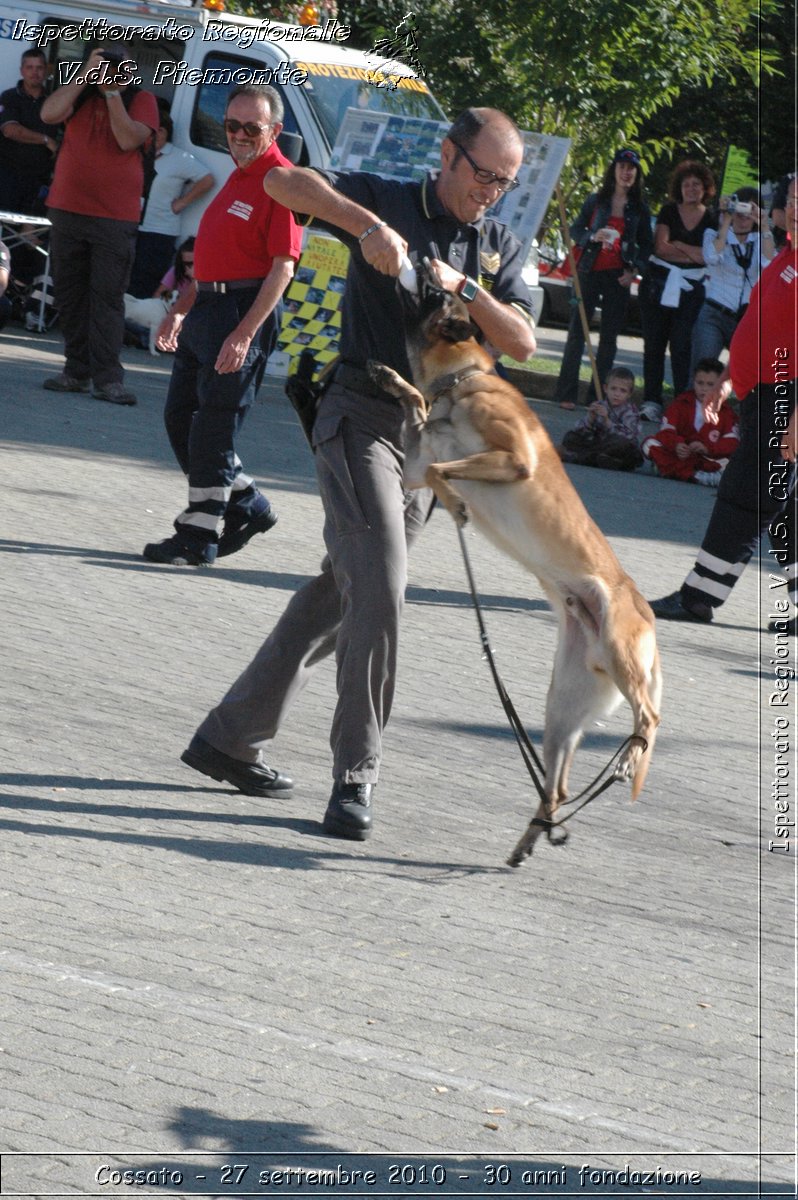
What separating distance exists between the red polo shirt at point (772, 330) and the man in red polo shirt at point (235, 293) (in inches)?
98.4

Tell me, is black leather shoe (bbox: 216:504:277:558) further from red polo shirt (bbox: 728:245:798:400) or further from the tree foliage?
the tree foliage

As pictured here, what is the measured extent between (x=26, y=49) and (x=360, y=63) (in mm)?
3434

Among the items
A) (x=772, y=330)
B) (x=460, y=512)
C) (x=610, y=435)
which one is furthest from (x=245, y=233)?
(x=610, y=435)

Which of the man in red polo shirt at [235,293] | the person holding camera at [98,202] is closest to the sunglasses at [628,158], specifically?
the person holding camera at [98,202]

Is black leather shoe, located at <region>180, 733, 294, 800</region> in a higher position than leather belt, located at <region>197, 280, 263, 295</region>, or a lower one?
lower

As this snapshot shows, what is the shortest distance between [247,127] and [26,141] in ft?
27.9

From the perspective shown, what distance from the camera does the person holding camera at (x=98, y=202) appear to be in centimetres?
1192

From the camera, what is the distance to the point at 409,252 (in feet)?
16.1

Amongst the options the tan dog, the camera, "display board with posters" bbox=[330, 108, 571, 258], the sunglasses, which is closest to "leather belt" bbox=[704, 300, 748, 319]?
the camera

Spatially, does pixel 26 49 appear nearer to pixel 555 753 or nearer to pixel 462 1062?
pixel 555 753

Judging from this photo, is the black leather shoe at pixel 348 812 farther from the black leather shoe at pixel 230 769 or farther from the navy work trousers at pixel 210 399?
the navy work trousers at pixel 210 399

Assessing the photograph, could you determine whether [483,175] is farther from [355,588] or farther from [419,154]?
[419,154]

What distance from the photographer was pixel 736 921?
16.6ft

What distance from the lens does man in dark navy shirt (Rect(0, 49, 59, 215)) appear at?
15508 millimetres
